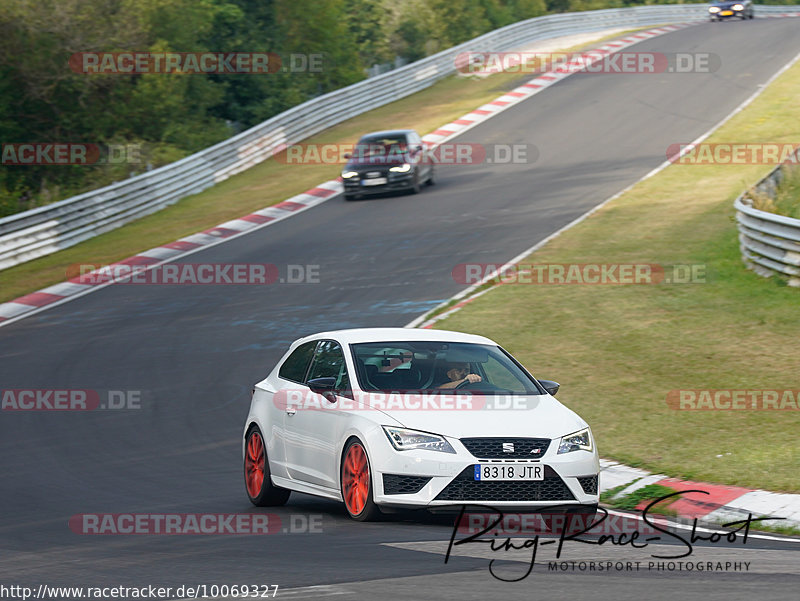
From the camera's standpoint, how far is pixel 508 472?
28.8 ft

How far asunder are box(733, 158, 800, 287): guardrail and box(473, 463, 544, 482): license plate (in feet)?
36.7

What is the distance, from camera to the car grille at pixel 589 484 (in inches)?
356

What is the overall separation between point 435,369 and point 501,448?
1283 millimetres

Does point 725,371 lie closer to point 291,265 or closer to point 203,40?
point 291,265

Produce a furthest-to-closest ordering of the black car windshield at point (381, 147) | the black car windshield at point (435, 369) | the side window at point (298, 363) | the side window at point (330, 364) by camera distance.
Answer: the black car windshield at point (381, 147)
the side window at point (298, 363)
the side window at point (330, 364)
the black car windshield at point (435, 369)

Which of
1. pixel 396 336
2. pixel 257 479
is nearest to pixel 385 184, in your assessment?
pixel 257 479

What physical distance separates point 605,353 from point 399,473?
26.6ft

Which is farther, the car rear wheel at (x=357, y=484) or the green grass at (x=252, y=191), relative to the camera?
the green grass at (x=252, y=191)

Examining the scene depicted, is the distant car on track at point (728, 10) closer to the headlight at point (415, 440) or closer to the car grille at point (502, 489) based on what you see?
the car grille at point (502, 489)

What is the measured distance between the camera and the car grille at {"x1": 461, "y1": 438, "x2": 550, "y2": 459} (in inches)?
348

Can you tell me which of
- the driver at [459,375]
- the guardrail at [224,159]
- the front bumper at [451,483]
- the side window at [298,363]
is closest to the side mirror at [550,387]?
the driver at [459,375]

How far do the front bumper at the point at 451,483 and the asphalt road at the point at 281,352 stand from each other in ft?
0.94

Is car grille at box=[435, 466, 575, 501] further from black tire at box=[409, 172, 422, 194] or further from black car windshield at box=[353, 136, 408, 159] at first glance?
black car windshield at box=[353, 136, 408, 159]

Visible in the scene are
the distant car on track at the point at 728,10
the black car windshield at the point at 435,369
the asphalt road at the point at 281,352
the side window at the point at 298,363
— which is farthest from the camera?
the distant car on track at the point at 728,10
